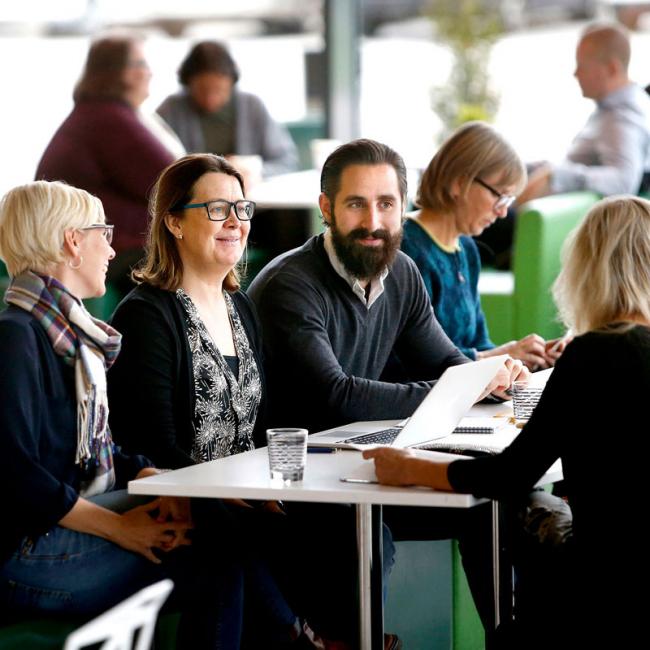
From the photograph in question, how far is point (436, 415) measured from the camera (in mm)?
2510

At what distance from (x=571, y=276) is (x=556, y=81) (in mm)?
6696

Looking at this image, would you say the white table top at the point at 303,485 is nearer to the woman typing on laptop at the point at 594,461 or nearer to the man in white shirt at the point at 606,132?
the woman typing on laptop at the point at 594,461

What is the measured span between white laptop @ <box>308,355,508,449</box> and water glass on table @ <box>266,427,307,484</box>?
0.23 metres

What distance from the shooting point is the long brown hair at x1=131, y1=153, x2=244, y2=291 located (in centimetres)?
283

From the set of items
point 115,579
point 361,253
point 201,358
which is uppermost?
point 361,253

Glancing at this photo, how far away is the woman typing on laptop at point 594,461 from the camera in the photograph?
2076mm

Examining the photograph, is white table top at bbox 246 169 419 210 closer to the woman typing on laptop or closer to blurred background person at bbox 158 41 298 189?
blurred background person at bbox 158 41 298 189

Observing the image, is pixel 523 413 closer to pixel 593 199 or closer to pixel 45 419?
pixel 45 419

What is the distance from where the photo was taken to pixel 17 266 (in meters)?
2.45

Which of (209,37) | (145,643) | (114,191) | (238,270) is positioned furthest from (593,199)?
(145,643)

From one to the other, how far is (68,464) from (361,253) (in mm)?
1005

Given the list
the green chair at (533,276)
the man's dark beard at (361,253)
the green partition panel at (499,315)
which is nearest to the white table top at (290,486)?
the man's dark beard at (361,253)

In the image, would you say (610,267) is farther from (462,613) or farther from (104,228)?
(462,613)

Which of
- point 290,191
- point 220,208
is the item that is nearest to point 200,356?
point 220,208
